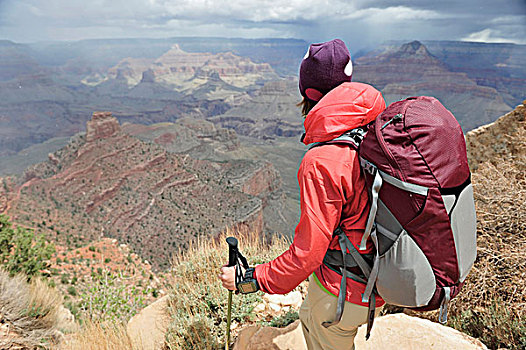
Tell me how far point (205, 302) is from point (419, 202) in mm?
2810

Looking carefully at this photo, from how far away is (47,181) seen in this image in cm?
3072

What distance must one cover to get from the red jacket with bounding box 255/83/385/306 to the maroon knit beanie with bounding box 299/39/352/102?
8.2 inches

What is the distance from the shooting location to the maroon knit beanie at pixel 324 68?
1.58 metres

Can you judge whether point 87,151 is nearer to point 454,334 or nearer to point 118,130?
point 118,130

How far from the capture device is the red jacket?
127 cm

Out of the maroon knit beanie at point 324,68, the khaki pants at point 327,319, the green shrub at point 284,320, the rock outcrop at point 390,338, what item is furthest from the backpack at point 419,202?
the green shrub at point 284,320

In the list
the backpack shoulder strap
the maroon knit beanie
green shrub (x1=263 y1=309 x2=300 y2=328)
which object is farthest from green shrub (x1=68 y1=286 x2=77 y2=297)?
the backpack shoulder strap

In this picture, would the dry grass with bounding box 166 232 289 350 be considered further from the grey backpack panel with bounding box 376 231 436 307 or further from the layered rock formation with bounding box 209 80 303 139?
the layered rock formation with bounding box 209 80 303 139

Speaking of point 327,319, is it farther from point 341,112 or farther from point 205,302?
point 205,302

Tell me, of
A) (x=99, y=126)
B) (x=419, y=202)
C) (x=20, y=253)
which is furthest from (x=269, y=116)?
(x=419, y=202)

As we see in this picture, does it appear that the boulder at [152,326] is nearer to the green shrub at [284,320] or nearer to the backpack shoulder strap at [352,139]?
the green shrub at [284,320]

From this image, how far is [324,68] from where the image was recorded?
159 centimetres

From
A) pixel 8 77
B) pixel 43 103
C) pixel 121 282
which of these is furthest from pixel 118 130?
pixel 8 77

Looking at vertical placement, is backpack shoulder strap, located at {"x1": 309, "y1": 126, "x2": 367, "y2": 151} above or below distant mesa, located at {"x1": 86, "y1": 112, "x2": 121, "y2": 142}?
above
